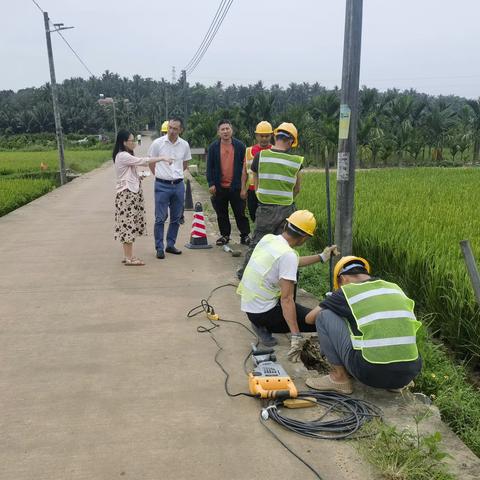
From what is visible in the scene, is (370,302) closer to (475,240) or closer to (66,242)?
(475,240)

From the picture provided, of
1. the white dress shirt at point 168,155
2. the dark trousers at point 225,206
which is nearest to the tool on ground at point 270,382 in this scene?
the white dress shirt at point 168,155

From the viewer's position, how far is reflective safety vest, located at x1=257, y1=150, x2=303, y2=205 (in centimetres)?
489

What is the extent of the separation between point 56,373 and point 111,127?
256ft

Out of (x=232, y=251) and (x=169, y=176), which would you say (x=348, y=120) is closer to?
(x=169, y=176)

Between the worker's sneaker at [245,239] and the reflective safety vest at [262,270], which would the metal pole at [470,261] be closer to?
the reflective safety vest at [262,270]

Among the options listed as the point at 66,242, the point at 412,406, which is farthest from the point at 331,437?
the point at 66,242

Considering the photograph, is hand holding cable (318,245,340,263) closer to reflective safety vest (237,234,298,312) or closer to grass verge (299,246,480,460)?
reflective safety vest (237,234,298,312)

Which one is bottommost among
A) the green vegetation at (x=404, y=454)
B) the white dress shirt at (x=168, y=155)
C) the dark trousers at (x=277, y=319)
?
the green vegetation at (x=404, y=454)

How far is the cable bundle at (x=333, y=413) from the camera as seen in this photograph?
271 centimetres

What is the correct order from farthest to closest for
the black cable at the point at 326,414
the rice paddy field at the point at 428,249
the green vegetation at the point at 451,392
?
the rice paddy field at the point at 428,249
the green vegetation at the point at 451,392
the black cable at the point at 326,414

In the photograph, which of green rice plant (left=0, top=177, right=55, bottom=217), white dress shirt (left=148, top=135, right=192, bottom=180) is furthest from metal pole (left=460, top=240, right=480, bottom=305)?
green rice plant (left=0, top=177, right=55, bottom=217)

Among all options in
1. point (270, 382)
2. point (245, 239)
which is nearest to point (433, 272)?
point (270, 382)

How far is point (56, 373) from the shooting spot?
3420mm

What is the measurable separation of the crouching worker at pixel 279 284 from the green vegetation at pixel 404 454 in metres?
1.08
